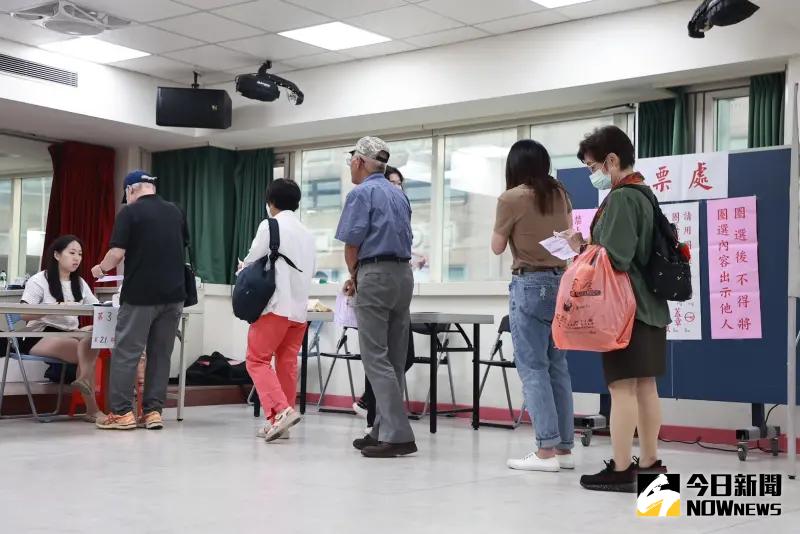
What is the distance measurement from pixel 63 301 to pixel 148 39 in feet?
7.38

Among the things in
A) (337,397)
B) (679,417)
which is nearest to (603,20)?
(679,417)

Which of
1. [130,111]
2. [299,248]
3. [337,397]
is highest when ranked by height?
[130,111]

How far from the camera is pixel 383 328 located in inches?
178

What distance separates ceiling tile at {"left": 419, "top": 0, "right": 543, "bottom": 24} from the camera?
6.38m

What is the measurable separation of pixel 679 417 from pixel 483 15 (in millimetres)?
2914

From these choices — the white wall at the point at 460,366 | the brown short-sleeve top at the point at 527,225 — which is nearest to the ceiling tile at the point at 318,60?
the white wall at the point at 460,366

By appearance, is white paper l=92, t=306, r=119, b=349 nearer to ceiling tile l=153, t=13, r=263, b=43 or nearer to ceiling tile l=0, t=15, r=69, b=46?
ceiling tile l=153, t=13, r=263, b=43

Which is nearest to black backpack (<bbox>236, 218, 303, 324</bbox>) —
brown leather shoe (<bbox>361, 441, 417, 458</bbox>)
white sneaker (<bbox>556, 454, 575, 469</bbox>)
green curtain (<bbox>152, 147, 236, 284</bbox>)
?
brown leather shoe (<bbox>361, 441, 417, 458</bbox>)

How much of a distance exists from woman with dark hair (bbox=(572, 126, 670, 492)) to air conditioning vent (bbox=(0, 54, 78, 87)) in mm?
5439

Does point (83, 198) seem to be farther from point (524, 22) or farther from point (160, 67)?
point (524, 22)

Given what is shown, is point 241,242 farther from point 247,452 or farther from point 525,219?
point 525,219

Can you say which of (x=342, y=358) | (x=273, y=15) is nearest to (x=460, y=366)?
(x=342, y=358)

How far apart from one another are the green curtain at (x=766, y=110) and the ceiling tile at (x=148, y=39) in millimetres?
3917

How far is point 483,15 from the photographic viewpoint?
664 centimetres
